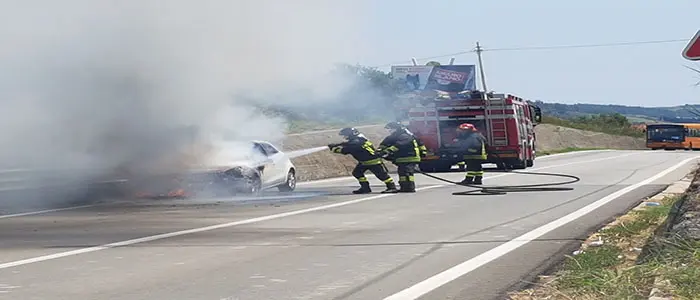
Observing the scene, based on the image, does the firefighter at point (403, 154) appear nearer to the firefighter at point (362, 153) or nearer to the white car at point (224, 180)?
the firefighter at point (362, 153)

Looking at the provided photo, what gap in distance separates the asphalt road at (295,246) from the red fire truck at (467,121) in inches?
487

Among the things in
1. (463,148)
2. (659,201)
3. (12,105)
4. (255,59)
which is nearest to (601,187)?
(463,148)

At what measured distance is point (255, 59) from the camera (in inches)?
786

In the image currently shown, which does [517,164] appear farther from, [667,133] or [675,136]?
[667,133]

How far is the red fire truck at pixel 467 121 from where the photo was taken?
31797mm

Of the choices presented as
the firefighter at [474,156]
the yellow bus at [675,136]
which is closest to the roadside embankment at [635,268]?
the firefighter at [474,156]

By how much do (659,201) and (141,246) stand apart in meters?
10.0

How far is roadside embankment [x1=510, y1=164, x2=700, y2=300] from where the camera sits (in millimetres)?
7414

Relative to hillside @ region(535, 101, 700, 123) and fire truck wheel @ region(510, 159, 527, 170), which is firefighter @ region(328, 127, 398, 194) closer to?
fire truck wheel @ region(510, 159, 527, 170)

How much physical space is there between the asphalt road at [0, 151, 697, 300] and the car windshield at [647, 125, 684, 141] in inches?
2262

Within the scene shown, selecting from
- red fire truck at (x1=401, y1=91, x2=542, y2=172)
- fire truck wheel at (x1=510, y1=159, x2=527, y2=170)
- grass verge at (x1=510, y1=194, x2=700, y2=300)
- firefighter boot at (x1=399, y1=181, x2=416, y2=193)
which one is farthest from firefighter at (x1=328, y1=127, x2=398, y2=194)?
fire truck wheel at (x1=510, y1=159, x2=527, y2=170)

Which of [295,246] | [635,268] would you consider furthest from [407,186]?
[635,268]

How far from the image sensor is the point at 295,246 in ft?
38.0

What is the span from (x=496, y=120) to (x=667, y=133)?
4651 centimetres
